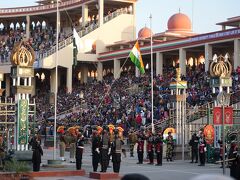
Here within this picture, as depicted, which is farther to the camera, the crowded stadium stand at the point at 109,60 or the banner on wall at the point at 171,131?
the crowded stadium stand at the point at 109,60

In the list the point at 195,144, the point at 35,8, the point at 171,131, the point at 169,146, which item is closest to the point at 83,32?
the point at 35,8

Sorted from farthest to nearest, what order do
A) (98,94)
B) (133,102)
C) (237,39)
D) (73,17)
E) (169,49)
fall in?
(73,17), (98,94), (169,49), (133,102), (237,39)

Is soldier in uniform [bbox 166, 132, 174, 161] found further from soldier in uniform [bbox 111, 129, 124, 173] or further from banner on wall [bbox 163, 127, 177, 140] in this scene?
soldier in uniform [bbox 111, 129, 124, 173]

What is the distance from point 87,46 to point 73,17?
1077 centimetres

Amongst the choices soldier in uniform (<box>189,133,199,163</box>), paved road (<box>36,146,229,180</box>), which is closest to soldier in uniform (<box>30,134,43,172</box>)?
paved road (<box>36,146,229,180</box>)

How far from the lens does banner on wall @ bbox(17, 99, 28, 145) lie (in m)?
20.5

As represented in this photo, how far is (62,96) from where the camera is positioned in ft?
177

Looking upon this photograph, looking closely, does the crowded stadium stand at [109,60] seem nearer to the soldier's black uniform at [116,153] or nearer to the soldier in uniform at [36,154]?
the soldier's black uniform at [116,153]

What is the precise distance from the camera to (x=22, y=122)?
67.7 feet

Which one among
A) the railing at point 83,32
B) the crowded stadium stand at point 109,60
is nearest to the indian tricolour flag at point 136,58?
the crowded stadium stand at point 109,60

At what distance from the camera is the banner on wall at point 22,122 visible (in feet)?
67.3

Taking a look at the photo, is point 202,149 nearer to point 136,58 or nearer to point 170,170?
point 170,170

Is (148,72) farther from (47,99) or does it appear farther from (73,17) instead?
(73,17)

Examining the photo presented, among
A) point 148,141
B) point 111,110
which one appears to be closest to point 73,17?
point 111,110
